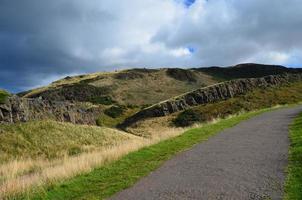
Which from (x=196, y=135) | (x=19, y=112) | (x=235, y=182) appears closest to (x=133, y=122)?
(x=19, y=112)

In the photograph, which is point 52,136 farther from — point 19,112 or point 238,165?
point 238,165

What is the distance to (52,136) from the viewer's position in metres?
31.2

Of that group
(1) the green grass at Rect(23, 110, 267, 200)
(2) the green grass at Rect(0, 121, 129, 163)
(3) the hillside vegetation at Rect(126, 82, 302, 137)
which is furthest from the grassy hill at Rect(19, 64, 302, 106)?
(1) the green grass at Rect(23, 110, 267, 200)

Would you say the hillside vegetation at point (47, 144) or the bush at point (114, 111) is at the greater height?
the bush at point (114, 111)

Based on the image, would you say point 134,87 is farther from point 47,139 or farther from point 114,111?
point 47,139

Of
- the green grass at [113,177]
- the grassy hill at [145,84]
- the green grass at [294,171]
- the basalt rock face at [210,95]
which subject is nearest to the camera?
the green grass at [294,171]

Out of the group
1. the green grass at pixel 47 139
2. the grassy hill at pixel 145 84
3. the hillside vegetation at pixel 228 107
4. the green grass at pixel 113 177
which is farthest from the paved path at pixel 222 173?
the grassy hill at pixel 145 84

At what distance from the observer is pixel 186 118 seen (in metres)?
62.8

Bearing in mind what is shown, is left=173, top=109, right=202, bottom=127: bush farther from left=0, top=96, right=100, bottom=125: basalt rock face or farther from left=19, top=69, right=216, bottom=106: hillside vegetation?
left=19, top=69, right=216, bottom=106: hillside vegetation

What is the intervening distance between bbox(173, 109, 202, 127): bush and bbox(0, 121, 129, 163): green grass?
26.1m

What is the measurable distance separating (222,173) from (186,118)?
51284mm

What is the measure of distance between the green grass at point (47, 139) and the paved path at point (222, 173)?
41.3 feet

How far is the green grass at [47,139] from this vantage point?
2755cm

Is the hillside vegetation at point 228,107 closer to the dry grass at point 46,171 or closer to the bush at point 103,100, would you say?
the dry grass at point 46,171
